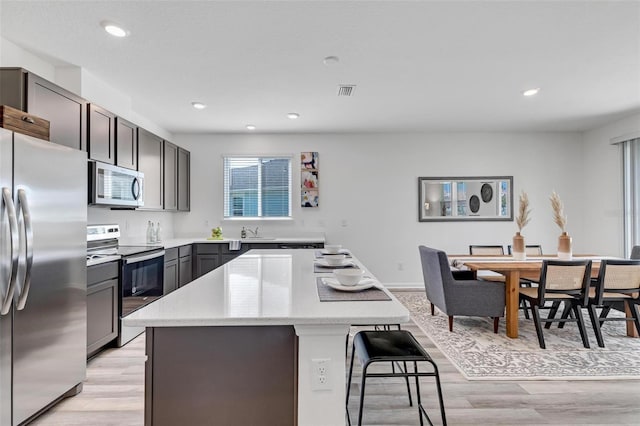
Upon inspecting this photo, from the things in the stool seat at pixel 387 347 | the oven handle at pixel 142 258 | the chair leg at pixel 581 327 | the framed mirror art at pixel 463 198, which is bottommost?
the chair leg at pixel 581 327

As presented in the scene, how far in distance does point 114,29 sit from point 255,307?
244 centimetres

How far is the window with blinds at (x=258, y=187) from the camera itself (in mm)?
5617

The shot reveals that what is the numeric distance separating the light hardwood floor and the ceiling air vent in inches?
110

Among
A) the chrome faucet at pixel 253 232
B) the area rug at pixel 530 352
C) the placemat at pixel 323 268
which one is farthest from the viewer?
the chrome faucet at pixel 253 232

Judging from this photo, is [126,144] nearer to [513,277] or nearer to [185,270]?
[185,270]

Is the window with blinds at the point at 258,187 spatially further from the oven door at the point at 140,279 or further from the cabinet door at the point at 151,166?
the oven door at the point at 140,279

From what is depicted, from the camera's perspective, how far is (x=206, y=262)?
4.84 m

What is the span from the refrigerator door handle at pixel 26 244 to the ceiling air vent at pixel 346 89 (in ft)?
9.27

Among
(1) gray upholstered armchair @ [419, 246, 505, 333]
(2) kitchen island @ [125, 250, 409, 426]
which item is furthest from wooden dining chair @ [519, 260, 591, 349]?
(2) kitchen island @ [125, 250, 409, 426]

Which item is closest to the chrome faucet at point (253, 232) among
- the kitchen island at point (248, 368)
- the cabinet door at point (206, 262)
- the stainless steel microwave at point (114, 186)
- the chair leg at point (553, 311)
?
the cabinet door at point (206, 262)

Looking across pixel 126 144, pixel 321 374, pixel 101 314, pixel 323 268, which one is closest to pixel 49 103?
pixel 126 144

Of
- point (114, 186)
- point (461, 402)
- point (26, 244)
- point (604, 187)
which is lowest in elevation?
point (461, 402)

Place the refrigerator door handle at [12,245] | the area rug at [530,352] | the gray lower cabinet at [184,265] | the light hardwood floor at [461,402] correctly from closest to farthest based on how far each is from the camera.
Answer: the refrigerator door handle at [12,245]
the light hardwood floor at [461,402]
the area rug at [530,352]
the gray lower cabinet at [184,265]

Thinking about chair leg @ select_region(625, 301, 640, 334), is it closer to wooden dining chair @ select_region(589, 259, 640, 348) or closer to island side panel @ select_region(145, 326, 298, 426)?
wooden dining chair @ select_region(589, 259, 640, 348)
